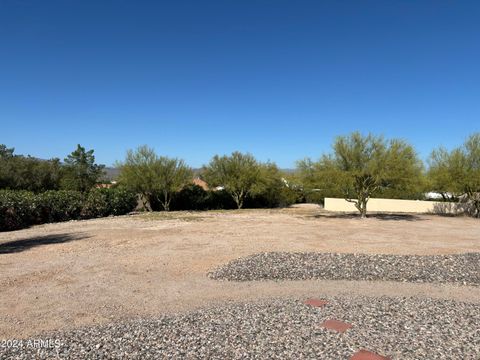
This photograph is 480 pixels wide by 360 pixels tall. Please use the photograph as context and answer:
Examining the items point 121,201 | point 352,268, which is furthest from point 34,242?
point 121,201

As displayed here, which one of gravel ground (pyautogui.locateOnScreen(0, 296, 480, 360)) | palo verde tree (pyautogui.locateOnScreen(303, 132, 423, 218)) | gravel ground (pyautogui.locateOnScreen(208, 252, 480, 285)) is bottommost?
gravel ground (pyautogui.locateOnScreen(0, 296, 480, 360))

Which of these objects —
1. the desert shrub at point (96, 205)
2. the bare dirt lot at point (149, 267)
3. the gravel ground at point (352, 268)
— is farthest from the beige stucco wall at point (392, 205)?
the gravel ground at point (352, 268)

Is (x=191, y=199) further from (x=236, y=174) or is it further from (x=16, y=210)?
(x=16, y=210)

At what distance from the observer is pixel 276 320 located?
4785 mm

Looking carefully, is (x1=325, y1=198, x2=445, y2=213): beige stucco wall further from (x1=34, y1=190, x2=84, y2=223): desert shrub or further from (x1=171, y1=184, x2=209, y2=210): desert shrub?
(x1=34, y1=190, x2=84, y2=223): desert shrub

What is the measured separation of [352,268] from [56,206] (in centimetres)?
1504

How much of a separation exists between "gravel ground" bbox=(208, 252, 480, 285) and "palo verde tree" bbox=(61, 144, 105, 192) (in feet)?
106

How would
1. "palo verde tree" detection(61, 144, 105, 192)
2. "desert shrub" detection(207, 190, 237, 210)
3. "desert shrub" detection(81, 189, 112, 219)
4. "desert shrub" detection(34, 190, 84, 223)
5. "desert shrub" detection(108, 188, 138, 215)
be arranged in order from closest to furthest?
"desert shrub" detection(34, 190, 84, 223), "desert shrub" detection(81, 189, 112, 219), "desert shrub" detection(108, 188, 138, 215), "desert shrub" detection(207, 190, 237, 210), "palo verde tree" detection(61, 144, 105, 192)

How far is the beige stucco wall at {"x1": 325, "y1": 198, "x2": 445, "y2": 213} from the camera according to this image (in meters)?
26.0

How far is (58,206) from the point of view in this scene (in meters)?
17.7

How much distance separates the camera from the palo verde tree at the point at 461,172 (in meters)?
21.1

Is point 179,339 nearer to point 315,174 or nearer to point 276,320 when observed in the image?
point 276,320

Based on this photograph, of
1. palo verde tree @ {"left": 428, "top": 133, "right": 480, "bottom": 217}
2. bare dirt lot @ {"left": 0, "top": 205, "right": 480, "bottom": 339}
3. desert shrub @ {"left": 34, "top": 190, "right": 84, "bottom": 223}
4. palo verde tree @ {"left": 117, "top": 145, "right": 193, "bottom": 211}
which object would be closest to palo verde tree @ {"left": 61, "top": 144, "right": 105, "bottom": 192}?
palo verde tree @ {"left": 117, "top": 145, "right": 193, "bottom": 211}

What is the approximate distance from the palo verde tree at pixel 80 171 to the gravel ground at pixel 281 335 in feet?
114
